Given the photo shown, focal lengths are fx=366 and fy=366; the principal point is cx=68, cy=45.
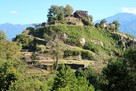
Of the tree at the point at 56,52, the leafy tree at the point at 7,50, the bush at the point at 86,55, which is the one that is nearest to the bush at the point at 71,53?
the bush at the point at 86,55

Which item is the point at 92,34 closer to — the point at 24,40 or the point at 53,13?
the point at 53,13

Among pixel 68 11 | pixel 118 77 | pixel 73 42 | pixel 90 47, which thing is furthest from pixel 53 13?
pixel 118 77

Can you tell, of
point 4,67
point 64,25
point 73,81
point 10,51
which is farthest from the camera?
point 64,25

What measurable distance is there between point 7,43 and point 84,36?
141 ft

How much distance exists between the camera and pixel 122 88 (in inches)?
1877

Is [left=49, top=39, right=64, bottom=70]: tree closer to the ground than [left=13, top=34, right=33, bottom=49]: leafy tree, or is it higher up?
closer to the ground

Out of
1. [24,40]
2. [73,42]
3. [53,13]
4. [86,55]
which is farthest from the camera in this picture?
[53,13]

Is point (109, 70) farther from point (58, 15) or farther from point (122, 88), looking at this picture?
point (58, 15)

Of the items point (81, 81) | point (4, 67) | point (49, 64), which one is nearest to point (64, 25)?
point (49, 64)

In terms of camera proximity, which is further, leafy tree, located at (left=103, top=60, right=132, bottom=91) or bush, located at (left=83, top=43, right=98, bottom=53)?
bush, located at (left=83, top=43, right=98, bottom=53)

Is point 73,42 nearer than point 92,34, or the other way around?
point 73,42

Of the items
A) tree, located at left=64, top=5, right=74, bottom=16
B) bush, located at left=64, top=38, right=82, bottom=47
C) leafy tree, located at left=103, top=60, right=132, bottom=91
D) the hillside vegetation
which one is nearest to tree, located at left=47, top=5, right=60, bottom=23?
the hillside vegetation

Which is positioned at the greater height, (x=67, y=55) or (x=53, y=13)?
(x=53, y=13)

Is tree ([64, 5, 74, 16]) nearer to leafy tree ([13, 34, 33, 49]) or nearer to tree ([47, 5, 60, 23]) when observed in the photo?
tree ([47, 5, 60, 23])
